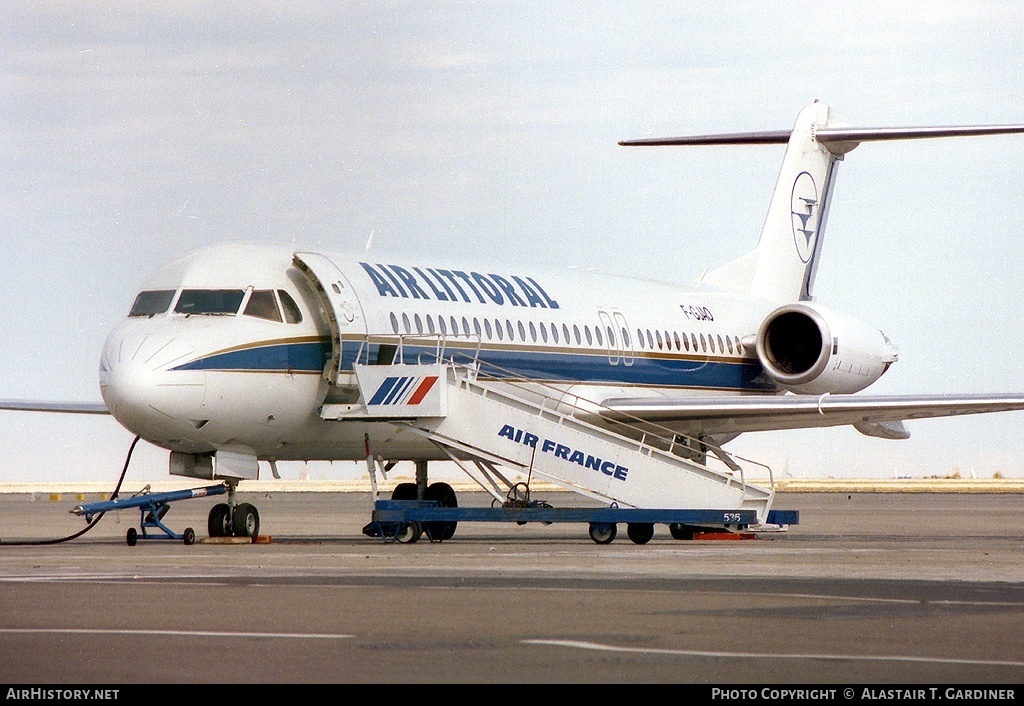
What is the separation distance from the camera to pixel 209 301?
21.9m

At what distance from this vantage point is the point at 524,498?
74.2 feet

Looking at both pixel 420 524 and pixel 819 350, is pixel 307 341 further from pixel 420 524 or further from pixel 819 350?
pixel 819 350

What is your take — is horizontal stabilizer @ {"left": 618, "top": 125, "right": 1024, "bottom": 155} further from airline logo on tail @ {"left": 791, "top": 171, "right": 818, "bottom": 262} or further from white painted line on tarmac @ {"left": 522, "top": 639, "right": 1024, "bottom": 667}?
white painted line on tarmac @ {"left": 522, "top": 639, "right": 1024, "bottom": 667}

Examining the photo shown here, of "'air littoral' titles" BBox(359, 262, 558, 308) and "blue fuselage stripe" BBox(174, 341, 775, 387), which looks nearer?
"blue fuselage stripe" BBox(174, 341, 775, 387)

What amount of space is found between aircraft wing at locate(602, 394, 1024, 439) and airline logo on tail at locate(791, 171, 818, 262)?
7.75 m

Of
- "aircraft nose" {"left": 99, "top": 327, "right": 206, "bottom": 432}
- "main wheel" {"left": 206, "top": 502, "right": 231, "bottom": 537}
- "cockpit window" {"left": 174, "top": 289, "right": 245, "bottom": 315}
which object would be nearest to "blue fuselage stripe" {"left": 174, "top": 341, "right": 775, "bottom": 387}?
"aircraft nose" {"left": 99, "top": 327, "right": 206, "bottom": 432}

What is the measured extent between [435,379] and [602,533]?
10.6ft

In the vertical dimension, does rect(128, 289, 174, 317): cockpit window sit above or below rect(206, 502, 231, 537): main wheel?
above

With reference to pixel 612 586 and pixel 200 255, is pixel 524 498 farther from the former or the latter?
pixel 612 586

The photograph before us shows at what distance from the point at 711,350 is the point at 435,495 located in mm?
6770

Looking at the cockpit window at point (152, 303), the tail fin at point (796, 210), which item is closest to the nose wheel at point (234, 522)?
the cockpit window at point (152, 303)

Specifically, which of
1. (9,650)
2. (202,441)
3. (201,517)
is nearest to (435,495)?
(202,441)

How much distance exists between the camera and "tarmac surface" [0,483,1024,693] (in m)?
8.72

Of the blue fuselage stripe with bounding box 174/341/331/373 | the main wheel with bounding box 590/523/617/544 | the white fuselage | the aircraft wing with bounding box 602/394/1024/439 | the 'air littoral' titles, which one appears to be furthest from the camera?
→ the aircraft wing with bounding box 602/394/1024/439
